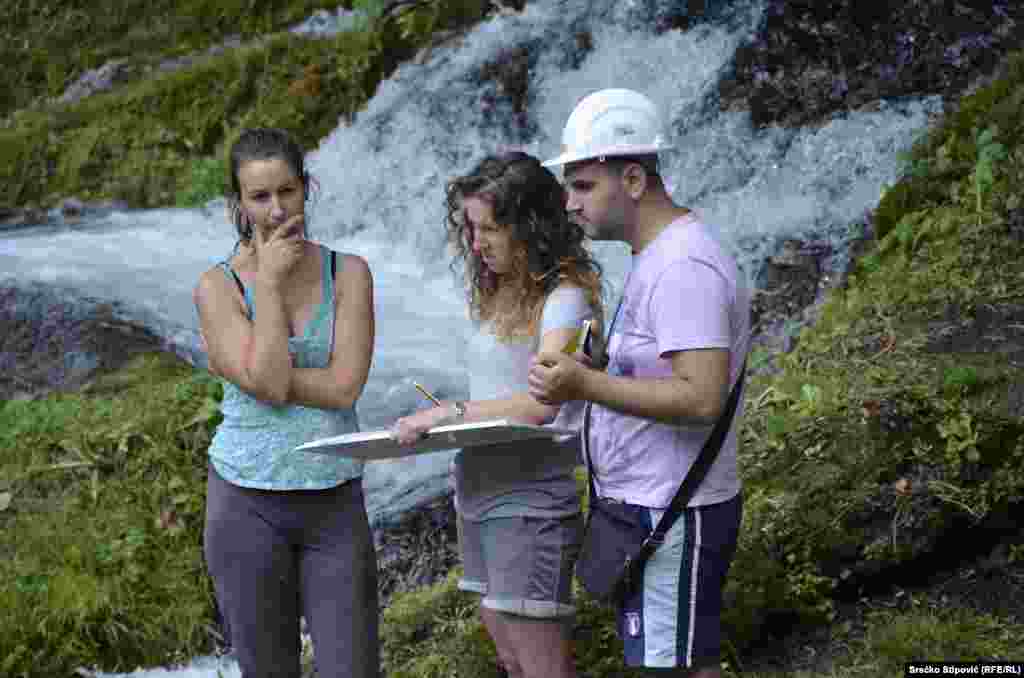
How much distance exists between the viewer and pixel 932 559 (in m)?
4.54

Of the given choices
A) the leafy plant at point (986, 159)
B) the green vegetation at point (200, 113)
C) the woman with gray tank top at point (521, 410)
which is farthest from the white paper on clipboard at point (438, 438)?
the green vegetation at point (200, 113)

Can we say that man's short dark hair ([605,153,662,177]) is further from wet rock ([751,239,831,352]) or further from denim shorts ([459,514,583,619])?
wet rock ([751,239,831,352])

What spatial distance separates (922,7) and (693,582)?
6157 millimetres

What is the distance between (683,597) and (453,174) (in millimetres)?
5963

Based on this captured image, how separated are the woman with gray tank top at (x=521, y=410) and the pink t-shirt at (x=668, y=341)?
226 millimetres

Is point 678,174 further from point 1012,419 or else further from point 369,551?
point 369,551

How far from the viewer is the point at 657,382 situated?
9.61ft

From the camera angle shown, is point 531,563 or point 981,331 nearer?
point 531,563

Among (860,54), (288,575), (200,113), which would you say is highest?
(860,54)

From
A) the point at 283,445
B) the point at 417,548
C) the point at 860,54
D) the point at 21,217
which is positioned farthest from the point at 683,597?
the point at 21,217

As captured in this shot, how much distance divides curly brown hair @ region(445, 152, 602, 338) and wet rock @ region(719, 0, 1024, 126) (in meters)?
4.84

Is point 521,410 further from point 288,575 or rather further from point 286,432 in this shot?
point 288,575

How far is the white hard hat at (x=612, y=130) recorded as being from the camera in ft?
9.96

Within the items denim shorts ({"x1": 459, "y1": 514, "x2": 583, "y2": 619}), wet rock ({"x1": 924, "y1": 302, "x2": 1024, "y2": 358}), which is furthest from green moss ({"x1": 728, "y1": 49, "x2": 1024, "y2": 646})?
denim shorts ({"x1": 459, "y1": 514, "x2": 583, "y2": 619})
